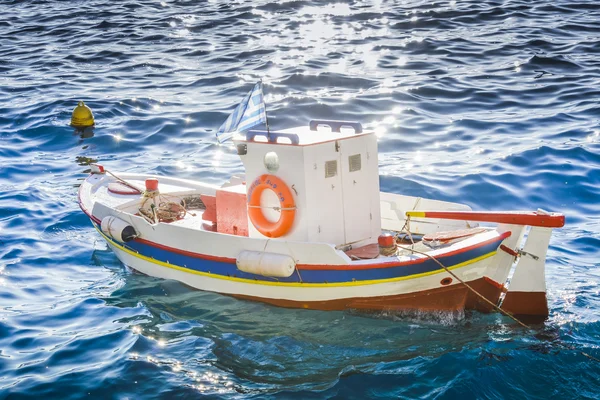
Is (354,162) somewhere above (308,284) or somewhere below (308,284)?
above

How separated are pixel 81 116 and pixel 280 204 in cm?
1290

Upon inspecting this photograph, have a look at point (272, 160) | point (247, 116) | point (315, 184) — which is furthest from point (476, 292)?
point (247, 116)

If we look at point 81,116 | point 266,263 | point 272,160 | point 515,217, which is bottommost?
point 266,263

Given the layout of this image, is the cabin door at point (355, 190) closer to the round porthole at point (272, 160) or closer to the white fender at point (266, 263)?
the round porthole at point (272, 160)

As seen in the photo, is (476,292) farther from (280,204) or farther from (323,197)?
(280,204)

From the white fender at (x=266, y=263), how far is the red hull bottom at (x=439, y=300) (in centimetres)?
104

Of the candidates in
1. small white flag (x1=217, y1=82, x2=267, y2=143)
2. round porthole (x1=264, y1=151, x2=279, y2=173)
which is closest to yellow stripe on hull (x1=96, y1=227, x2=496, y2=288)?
round porthole (x1=264, y1=151, x2=279, y2=173)

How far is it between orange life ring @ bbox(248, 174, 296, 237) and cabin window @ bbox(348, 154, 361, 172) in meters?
1.13

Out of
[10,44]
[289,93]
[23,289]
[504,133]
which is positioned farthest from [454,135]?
[10,44]

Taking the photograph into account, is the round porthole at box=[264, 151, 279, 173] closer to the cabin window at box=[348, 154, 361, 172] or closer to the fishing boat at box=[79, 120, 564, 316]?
the fishing boat at box=[79, 120, 564, 316]

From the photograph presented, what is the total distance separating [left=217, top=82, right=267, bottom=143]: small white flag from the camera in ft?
39.2

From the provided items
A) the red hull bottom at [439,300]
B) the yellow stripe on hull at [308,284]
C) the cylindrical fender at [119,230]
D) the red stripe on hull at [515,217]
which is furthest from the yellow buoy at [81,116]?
the red stripe on hull at [515,217]

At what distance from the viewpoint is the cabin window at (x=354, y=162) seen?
11.8 meters

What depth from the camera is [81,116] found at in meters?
22.4
